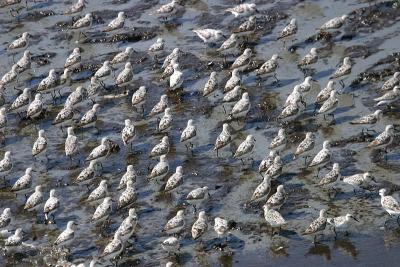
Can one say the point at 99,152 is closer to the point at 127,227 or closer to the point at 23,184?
the point at 23,184

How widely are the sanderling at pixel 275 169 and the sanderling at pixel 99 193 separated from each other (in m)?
4.58

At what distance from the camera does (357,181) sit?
91.3ft

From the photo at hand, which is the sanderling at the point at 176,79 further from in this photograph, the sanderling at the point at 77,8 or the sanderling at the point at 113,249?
the sanderling at the point at 113,249

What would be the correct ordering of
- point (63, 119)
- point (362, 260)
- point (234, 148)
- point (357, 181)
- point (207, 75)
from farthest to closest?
point (207, 75) < point (63, 119) < point (234, 148) < point (357, 181) < point (362, 260)

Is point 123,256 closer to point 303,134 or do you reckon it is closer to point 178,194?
point 178,194

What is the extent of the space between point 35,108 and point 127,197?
7.24 m

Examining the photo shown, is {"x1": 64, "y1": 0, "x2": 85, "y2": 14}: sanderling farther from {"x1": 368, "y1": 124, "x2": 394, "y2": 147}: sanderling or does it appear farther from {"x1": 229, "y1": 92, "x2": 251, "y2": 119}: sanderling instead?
{"x1": 368, "y1": 124, "x2": 394, "y2": 147}: sanderling

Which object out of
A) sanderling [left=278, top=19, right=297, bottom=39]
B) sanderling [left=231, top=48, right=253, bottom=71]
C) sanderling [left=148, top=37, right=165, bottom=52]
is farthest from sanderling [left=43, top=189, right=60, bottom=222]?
sanderling [left=278, top=19, right=297, bottom=39]

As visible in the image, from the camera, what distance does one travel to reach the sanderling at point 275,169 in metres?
29.0

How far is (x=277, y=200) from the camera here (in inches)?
1081

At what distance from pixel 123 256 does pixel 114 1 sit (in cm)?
1985

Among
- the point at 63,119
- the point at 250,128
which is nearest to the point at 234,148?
the point at 250,128

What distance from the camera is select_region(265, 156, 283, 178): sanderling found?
29.0 meters

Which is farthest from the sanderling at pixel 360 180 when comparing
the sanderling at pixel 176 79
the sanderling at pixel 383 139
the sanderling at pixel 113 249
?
the sanderling at pixel 176 79
